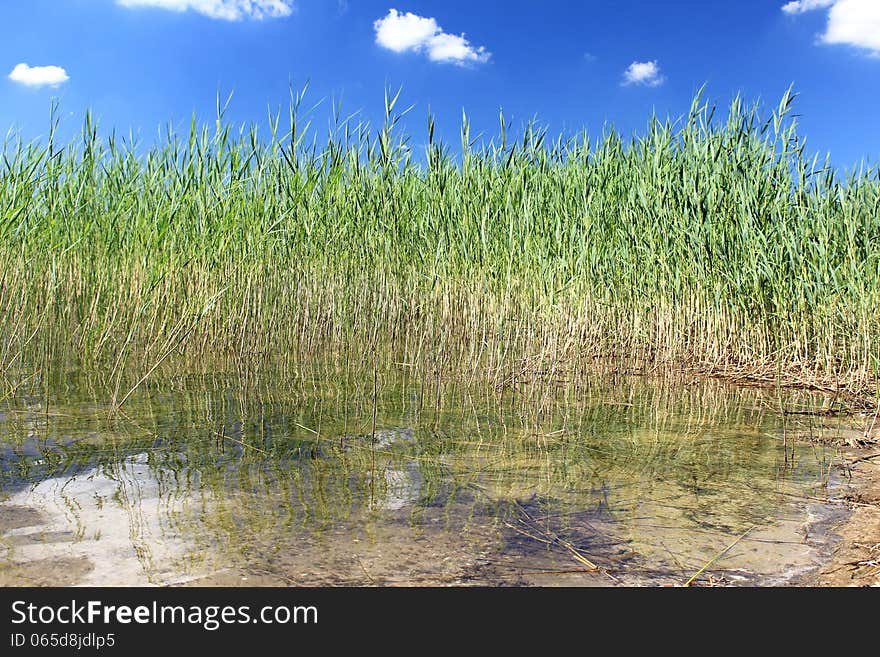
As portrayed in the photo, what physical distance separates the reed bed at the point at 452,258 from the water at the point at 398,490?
0.99 m

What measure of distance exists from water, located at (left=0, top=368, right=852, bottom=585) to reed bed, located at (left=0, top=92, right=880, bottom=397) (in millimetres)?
995

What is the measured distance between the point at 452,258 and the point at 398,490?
116 inches

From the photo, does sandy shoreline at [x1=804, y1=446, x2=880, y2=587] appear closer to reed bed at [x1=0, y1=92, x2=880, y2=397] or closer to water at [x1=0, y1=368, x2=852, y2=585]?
water at [x1=0, y1=368, x2=852, y2=585]

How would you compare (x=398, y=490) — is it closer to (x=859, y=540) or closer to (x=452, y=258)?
(x=859, y=540)

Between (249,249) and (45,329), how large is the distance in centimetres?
133

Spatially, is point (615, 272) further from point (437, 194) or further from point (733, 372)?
point (437, 194)

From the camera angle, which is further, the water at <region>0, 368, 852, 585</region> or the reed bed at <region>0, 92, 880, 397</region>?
the reed bed at <region>0, 92, 880, 397</region>

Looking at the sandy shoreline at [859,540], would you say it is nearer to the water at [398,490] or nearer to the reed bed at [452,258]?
the water at [398,490]

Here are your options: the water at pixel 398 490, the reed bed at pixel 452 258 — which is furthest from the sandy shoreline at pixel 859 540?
the reed bed at pixel 452 258

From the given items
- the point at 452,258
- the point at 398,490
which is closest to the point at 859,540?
the point at 398,490

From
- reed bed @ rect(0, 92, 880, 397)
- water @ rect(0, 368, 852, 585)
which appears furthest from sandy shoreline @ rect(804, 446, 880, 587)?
reed bed @ rect(0, 92, 880, 397)

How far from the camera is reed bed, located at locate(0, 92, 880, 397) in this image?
4656mm

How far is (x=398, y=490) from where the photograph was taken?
2365 mm
